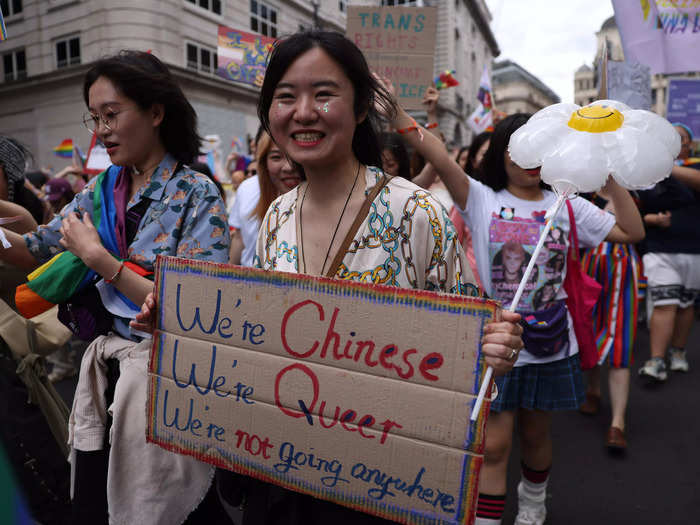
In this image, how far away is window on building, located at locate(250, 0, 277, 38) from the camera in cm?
1881

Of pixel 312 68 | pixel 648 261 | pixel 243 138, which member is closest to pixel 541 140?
pixel 312 68

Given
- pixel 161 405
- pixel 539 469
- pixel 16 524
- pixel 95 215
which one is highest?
pixel 95 215

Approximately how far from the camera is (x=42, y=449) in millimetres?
2107

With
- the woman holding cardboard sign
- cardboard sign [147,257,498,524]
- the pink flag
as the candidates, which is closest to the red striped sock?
the woman holding cardboard sign

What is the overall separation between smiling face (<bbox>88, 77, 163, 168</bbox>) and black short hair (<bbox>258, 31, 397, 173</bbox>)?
432 mm

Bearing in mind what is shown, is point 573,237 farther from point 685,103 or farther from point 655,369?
point 685,103

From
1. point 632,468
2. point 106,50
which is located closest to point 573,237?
point 632,468

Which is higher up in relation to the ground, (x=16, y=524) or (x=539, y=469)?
(x=16, y=524)

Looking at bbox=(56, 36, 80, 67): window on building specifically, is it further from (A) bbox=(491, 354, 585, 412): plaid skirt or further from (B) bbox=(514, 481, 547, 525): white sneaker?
(B) bbox=(514, 481, 547, 525): white sneaker

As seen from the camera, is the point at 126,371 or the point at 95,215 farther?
the point at 95,215

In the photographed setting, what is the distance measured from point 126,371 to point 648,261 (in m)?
4.46

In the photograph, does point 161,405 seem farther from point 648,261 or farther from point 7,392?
point 648,261

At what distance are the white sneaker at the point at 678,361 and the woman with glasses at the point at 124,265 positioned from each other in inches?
178

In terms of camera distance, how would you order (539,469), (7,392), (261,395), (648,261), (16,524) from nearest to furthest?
1. (16,524)
2. (261,395)
3. (7,392)
4. (539,469)
5. (648,261)
